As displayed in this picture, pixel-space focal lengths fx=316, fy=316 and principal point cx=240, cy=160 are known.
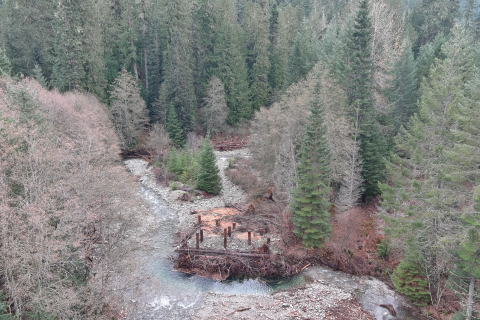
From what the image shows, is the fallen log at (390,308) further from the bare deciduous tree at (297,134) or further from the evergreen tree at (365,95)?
the evergreen tree at (365,95)

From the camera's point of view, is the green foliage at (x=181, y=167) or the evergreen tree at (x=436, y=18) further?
the evergreen tree at (x=436, y=18)

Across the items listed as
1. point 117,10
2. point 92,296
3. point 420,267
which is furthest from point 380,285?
point 117,10

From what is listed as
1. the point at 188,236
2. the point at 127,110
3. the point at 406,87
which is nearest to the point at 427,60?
the point at 406,87

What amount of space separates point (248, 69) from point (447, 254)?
1669 inches

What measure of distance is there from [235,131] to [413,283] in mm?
35557

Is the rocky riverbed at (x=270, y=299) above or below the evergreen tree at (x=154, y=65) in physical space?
below

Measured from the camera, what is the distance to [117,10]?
159 ft

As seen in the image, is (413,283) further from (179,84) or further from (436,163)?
(179,84)

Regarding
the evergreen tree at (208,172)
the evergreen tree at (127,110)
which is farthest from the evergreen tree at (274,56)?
the evergreen tree at (208,172)

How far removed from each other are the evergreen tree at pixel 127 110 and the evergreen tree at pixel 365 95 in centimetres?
2741

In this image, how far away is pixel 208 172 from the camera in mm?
29906

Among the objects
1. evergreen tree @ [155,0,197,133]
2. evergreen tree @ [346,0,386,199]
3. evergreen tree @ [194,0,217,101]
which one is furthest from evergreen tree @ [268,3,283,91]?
evergreen tree @ [346,0,386,199]

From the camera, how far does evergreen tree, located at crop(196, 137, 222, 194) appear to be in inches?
1161

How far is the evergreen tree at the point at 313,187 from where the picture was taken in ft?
63.2
